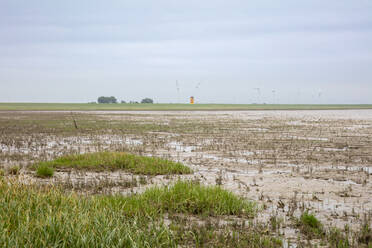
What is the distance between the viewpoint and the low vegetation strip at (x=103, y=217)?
19.6 ft

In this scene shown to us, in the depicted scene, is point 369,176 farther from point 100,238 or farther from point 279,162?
point 100,238

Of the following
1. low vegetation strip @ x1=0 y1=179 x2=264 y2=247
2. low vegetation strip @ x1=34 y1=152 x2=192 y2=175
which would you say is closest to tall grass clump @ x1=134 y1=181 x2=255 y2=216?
low vegetation strip @ x1=0 y1=179 x2=264 y2=247

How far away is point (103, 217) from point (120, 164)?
7.99 m

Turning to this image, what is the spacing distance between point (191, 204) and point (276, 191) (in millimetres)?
3153

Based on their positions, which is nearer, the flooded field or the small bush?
the flooded field

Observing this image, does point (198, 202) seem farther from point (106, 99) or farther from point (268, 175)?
point (106, 99)

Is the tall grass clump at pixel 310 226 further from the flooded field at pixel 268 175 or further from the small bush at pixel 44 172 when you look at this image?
the small bush at pixel 44 172

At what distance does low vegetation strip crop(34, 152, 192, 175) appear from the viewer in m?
13.6

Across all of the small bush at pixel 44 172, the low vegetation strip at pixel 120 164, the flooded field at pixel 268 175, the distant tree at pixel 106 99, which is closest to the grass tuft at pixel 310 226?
the flooded field at pixel 268 175

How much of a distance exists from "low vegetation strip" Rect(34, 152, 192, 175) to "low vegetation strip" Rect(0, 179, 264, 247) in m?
3.85

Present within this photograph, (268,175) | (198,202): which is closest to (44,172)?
(198,202)

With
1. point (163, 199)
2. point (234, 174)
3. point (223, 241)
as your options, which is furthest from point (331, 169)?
point (223, 241)

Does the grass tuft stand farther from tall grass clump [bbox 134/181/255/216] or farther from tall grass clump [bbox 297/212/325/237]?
tall grass clump [bbox 134/181/255/216]

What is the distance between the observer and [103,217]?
655cm
